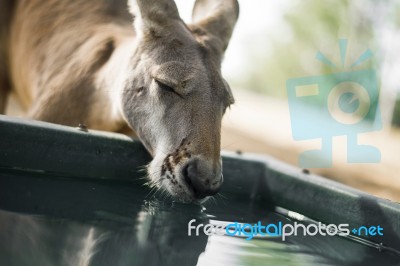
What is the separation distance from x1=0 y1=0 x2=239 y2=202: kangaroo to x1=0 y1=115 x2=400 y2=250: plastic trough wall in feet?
0.70

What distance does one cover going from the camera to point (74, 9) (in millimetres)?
4852

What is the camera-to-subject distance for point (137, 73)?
11.5 ft

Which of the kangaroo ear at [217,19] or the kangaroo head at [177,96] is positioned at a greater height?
the kangaroo ear at [217,19]

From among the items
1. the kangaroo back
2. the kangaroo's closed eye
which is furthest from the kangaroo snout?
the kangaroo back

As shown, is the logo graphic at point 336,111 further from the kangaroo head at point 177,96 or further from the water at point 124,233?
Result: the water at point 124,233

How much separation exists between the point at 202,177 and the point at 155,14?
121 cm

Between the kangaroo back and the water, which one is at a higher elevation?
the kangaroo back

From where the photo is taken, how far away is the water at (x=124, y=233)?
1977 mm

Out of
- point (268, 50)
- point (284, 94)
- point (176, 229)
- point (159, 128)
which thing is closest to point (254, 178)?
point (159, 128)

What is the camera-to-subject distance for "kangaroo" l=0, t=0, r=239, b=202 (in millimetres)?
2951

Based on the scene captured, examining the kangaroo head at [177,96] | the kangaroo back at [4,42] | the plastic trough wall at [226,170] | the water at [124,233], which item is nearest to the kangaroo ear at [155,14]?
the kangaroo head at [177,96]
